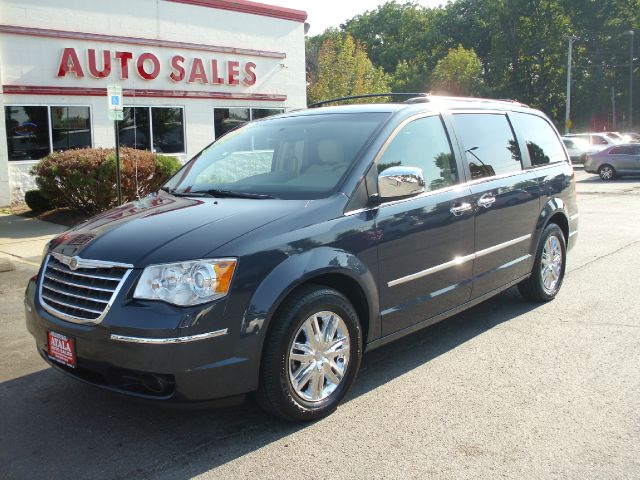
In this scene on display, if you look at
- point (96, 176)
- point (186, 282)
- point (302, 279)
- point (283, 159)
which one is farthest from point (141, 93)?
point (186, 282)

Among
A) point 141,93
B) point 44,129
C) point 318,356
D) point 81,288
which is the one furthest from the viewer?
point 141,93

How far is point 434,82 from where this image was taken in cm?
5912

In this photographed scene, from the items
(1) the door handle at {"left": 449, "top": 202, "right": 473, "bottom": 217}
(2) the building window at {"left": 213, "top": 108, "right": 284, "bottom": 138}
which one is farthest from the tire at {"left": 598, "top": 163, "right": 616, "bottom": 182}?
Result: (1) the door handle at {"left": 449, "top": 202, "right": 473, "bottom": 217}

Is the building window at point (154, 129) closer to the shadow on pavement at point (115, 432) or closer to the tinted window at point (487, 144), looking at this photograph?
the tinted window at point (487, 144)

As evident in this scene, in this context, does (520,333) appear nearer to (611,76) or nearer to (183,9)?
(183,9)

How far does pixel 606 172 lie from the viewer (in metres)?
24.1

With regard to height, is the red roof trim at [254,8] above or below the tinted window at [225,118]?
above

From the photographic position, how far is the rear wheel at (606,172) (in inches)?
943

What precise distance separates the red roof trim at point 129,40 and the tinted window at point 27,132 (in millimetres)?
1769

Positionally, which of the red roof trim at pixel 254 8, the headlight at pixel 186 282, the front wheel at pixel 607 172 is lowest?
the headlight at pixel 186 282

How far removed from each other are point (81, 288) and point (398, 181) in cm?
192

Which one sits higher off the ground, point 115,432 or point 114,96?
point 114,96

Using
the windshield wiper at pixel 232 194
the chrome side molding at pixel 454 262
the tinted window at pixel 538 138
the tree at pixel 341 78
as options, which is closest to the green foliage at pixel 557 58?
the tree at pixel 341 78

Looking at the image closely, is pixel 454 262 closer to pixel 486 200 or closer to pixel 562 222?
pixel 486 200
